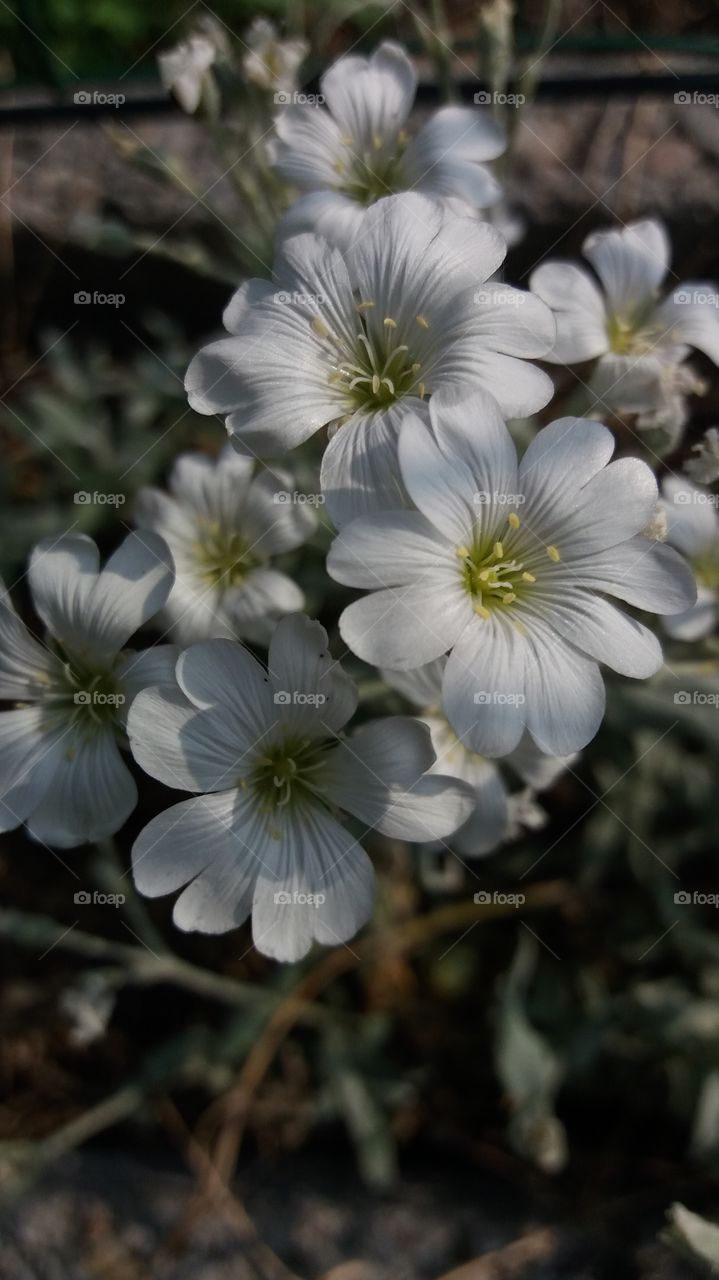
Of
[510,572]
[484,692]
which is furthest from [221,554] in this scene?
[484,692]

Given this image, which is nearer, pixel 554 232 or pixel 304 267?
pixel 304 267

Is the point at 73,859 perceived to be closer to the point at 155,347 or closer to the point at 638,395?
the point at 155,347

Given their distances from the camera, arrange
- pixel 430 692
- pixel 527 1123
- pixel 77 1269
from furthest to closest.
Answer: pixel 77 1269, pixel 527 1123, pixel 430 692

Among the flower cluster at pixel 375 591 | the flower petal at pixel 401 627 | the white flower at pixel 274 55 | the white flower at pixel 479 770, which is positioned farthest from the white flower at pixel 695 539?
the white flower at pixel 274 55

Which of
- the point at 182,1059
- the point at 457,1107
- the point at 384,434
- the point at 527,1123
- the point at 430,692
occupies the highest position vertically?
the point at 384,434

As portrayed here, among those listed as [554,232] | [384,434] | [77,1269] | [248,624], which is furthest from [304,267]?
[77,1269]

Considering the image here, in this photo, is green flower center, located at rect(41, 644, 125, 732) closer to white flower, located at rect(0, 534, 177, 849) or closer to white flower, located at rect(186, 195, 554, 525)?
white flower, located at rect(0, 534, 177, 849)

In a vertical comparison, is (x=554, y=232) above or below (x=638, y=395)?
above

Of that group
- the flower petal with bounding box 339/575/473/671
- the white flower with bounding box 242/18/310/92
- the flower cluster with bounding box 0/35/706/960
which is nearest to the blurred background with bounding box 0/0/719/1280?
the white flower with bounding box 242/18/310/92

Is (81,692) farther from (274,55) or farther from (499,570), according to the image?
(274,55)
